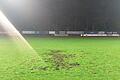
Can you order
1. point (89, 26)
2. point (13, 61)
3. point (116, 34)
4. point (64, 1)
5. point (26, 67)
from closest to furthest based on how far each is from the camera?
point (26, 67) < point (13, 61) < point (116, 34) < point (89, 26) < point (64, 1)

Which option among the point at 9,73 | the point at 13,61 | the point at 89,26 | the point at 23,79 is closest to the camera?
the point at 23,79

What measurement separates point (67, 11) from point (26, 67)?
26.2m

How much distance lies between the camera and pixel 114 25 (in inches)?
1459

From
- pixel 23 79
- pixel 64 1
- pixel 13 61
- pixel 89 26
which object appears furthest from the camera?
pixel 64 1

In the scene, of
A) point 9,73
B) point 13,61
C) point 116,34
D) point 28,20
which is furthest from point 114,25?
point 9,73

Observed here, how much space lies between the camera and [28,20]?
3753 cm

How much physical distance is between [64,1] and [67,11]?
60.6 inches

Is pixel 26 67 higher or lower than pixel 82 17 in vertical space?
higher

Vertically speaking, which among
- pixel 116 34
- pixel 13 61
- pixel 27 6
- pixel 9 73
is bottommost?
pixel 116 34

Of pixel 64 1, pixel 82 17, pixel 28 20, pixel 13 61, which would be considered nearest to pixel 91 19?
pixel 82 17

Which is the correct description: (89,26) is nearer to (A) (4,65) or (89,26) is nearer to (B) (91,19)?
(B) (91,19)

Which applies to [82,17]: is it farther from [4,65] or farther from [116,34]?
[4,65]

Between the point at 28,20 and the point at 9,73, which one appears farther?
Answer: the point at 28,20

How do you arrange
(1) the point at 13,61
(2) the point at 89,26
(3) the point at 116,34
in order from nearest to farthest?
(1) the point at 13,61 < (3) the point at 116,34 < (2) the point at 89,26
